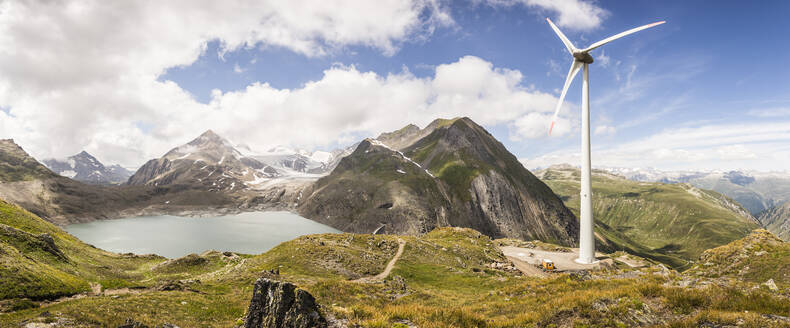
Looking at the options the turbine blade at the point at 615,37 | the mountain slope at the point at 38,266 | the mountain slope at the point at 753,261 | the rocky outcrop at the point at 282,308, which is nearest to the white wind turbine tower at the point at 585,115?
the turbine blade at the point at 615,37

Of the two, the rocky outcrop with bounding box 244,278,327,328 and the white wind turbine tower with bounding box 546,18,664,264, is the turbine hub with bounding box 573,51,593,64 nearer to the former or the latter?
the white wind turbine tower with bounding box 546,18,664,264

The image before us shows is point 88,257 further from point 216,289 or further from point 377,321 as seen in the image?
point 377,321

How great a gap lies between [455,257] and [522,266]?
15.3m

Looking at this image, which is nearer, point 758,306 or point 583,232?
point 758,306

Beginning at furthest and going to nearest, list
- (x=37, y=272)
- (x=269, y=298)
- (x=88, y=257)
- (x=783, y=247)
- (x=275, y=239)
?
(x=275, y=239), (x=88, y=257), (x=783, y=247), (x=37, y=272), (x=269, y=298)

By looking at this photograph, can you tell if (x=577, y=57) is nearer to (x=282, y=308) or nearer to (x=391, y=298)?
(x=391, y=298)

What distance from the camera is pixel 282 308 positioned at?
49.1 feet

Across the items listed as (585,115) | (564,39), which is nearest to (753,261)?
(585,115)

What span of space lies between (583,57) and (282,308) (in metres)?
54.2

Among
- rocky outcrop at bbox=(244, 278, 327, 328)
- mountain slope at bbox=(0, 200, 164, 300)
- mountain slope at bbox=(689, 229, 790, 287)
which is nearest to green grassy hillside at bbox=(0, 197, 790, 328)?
mountain slope at bbox=(0, 200, 164, 300)

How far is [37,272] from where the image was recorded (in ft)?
75.4

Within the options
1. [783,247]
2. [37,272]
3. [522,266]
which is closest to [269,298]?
[37,272]

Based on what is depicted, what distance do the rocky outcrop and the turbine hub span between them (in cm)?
5250

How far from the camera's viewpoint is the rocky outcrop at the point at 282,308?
1457 centimetres
